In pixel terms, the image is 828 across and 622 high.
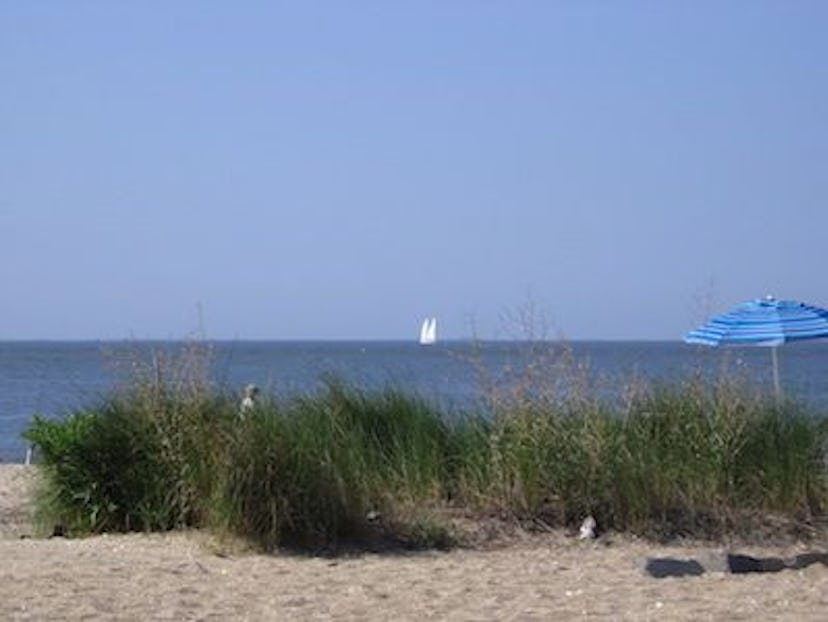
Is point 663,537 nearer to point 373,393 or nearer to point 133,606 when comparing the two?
point 373,393

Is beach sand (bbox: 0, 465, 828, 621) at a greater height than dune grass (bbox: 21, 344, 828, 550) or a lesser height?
lesser

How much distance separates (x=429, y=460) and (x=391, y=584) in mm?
2941

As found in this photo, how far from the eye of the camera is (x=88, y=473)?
499 inches

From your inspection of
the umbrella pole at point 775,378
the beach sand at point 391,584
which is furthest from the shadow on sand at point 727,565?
the umbrella pole at point 775,378

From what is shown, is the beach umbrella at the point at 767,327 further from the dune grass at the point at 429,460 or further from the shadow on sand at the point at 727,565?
the shadow on sand at the point at 727,565

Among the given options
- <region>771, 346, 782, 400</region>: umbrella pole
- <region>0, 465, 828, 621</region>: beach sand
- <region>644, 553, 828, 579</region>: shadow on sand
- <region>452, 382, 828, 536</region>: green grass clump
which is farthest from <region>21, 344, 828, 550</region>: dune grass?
<region>644, 553, 828, 579</region>: shadow on sand

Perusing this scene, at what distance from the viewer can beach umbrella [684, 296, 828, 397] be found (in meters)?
14.9

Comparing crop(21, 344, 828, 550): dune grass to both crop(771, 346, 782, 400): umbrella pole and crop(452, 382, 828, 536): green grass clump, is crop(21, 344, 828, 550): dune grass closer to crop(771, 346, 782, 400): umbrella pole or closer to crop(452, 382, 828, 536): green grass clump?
crop(452, 382, 828, 536): green grass clump

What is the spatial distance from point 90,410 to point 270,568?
2.55 m

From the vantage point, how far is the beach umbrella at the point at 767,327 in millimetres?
14938

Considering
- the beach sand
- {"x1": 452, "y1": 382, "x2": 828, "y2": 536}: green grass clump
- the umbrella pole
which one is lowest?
the beach sand

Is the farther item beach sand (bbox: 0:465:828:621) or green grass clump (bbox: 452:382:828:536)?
green grass clump (bbox: 452:382:828:536)

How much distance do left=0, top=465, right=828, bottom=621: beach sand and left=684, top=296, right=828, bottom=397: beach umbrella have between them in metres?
2.83

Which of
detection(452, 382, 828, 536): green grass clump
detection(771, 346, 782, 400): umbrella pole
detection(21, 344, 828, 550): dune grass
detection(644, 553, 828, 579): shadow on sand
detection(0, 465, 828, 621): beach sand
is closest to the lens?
detection(0, 465, 828, 621): beach sand
